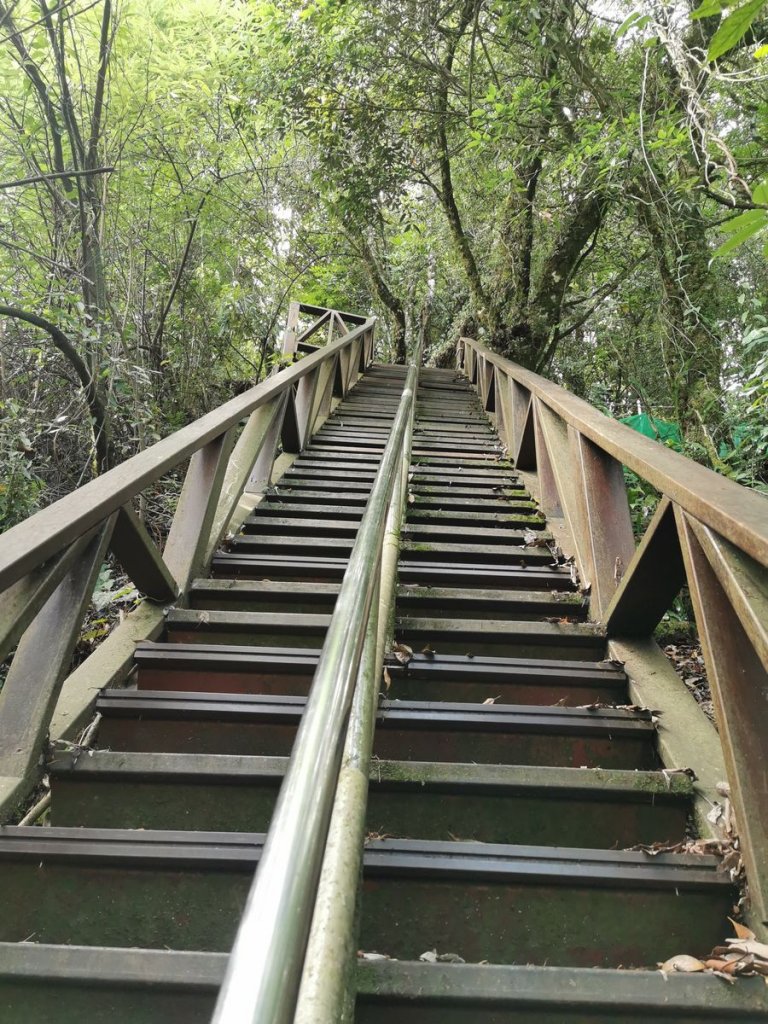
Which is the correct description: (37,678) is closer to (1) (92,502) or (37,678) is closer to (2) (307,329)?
(1) (92,502)

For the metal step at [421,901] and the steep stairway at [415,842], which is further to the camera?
the metal step at [421,901]

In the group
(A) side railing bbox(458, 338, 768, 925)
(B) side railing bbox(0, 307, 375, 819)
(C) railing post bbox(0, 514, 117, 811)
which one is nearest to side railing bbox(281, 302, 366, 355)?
(B) side railing bbox(0, 307, 375, 819)

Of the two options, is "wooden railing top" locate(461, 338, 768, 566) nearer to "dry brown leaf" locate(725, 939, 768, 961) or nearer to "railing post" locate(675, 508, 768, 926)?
"railing post" locate(675, 508, 768, 926)

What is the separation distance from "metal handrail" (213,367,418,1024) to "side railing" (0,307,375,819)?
880 mm

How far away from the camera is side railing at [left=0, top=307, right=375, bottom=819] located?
1597 mm

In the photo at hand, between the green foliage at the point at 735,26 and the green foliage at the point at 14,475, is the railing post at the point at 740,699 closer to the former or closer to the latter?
the green foliage at the point at 735,26

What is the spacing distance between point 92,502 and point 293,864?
151 cm

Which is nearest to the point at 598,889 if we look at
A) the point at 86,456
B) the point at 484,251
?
the point at 86,456

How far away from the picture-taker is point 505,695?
2.21 metres

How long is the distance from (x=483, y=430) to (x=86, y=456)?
12.5ft

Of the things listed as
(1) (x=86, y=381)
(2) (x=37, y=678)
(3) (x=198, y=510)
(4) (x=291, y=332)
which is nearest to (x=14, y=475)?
(1) (x=86, y=381)

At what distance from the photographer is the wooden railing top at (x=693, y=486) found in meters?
1.38

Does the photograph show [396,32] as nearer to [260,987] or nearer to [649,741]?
[649,741]

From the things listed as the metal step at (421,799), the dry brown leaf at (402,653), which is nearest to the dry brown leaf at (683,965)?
the metal step at (421,799)
